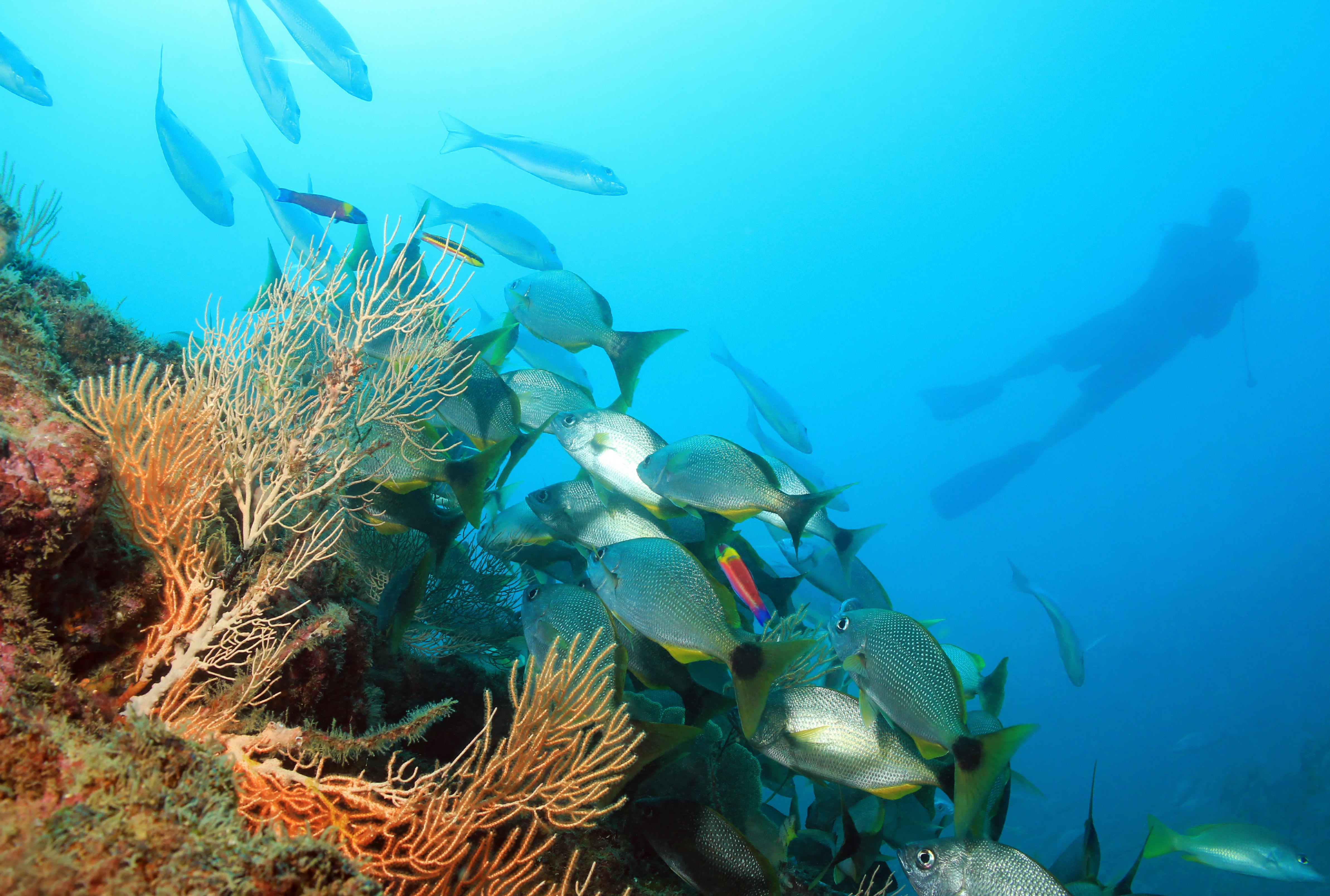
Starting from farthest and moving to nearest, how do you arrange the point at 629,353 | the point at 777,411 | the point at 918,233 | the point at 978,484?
the point at 918,233 < the point at 978,484 < the point at 777,411 < the point at 629,353

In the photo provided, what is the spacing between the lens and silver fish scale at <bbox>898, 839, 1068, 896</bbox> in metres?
2.37

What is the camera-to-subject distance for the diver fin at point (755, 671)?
7.45 ft

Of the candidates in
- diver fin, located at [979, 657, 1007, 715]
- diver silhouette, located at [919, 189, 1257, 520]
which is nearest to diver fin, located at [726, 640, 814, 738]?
diver fin, located at [979, 657, 1007, 715]

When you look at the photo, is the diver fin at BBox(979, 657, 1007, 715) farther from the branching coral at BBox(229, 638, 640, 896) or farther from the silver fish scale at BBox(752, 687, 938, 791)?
the branching coral at BBox(229, 638, 640, 896)

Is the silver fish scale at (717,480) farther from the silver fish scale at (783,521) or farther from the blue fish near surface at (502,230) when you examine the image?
the blue fish near surface at (502,230)

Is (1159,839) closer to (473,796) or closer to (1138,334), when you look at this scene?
(473,796)

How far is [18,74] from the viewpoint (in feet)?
18.2

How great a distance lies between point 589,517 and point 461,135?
226 inches

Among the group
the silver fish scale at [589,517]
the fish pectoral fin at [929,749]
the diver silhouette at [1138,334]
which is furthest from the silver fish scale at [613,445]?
the diver silhouette at [1138,334]

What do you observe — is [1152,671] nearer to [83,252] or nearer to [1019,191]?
[1019,191]

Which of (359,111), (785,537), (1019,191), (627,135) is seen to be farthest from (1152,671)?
(359,111)

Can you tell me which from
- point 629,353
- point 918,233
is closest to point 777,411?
point 629,353

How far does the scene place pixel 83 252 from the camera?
77438mm

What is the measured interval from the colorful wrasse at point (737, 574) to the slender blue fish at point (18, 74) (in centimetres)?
787
